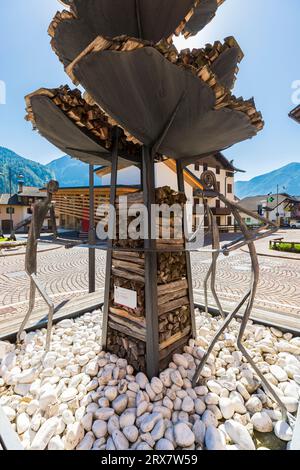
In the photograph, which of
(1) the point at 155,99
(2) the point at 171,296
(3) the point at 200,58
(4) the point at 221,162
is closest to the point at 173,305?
(2) the point at 171,296

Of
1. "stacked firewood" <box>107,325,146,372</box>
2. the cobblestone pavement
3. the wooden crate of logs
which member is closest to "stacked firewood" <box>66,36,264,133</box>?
the wooden crate of logs

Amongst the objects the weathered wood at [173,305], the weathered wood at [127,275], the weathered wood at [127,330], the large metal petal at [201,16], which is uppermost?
the large metal petal at [201,16]

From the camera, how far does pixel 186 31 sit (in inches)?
91.4

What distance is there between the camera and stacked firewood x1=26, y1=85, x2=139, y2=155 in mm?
1650

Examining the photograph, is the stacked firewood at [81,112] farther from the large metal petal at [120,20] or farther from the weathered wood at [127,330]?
the weathered wood at [127,330]

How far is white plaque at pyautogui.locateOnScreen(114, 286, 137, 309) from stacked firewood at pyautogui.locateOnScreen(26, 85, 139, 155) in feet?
5.07

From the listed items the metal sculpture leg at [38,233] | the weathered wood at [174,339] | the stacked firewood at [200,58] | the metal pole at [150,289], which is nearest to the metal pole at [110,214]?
the metal pole at [150,289]

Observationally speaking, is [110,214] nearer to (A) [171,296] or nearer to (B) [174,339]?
(A) [171,296]

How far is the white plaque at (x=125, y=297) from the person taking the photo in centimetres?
218

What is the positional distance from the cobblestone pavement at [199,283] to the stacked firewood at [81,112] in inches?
137

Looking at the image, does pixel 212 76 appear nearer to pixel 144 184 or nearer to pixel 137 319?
pixel 144 184

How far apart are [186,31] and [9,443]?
3.90 meters

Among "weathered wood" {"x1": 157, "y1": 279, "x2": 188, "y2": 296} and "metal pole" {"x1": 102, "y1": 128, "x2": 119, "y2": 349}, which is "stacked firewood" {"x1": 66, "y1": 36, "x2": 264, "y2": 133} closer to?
"metal pole" {"x1": 102, "y1": 128, "x2": 119, "y2": 349}

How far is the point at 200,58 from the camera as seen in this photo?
161 centimetres
